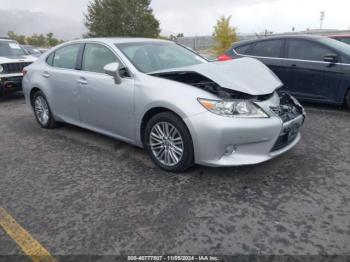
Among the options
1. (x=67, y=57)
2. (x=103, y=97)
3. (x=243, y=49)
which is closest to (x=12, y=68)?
(x=67, y=57)

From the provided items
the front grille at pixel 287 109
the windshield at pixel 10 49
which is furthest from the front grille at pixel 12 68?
Result: the front grille at pixel 287 109

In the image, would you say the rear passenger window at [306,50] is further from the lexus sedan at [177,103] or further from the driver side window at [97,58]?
the driver side window at [97,58]

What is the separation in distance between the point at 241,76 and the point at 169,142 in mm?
1064

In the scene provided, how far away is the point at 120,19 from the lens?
2489cm

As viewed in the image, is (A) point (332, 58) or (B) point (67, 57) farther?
(A) point (332, 58)

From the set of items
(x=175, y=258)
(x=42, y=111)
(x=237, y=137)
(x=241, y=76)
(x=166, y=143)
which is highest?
(x=241, y=76)

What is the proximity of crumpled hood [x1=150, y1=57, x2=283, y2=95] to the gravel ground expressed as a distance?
0.90m

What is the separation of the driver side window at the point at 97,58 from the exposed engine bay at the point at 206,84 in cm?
86

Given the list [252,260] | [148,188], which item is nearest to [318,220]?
[252,260]

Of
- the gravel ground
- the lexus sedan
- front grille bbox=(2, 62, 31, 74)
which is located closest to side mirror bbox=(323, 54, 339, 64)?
the gravel ground

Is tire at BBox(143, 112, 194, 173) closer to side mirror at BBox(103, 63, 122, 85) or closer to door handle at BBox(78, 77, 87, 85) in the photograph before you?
side mirror at BBox(103, 63, 122, 85)

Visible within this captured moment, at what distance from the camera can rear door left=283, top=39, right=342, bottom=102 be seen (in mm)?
5469

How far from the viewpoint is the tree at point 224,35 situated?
21.0 metres

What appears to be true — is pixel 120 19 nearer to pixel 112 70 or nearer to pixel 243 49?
pixel 243 49
